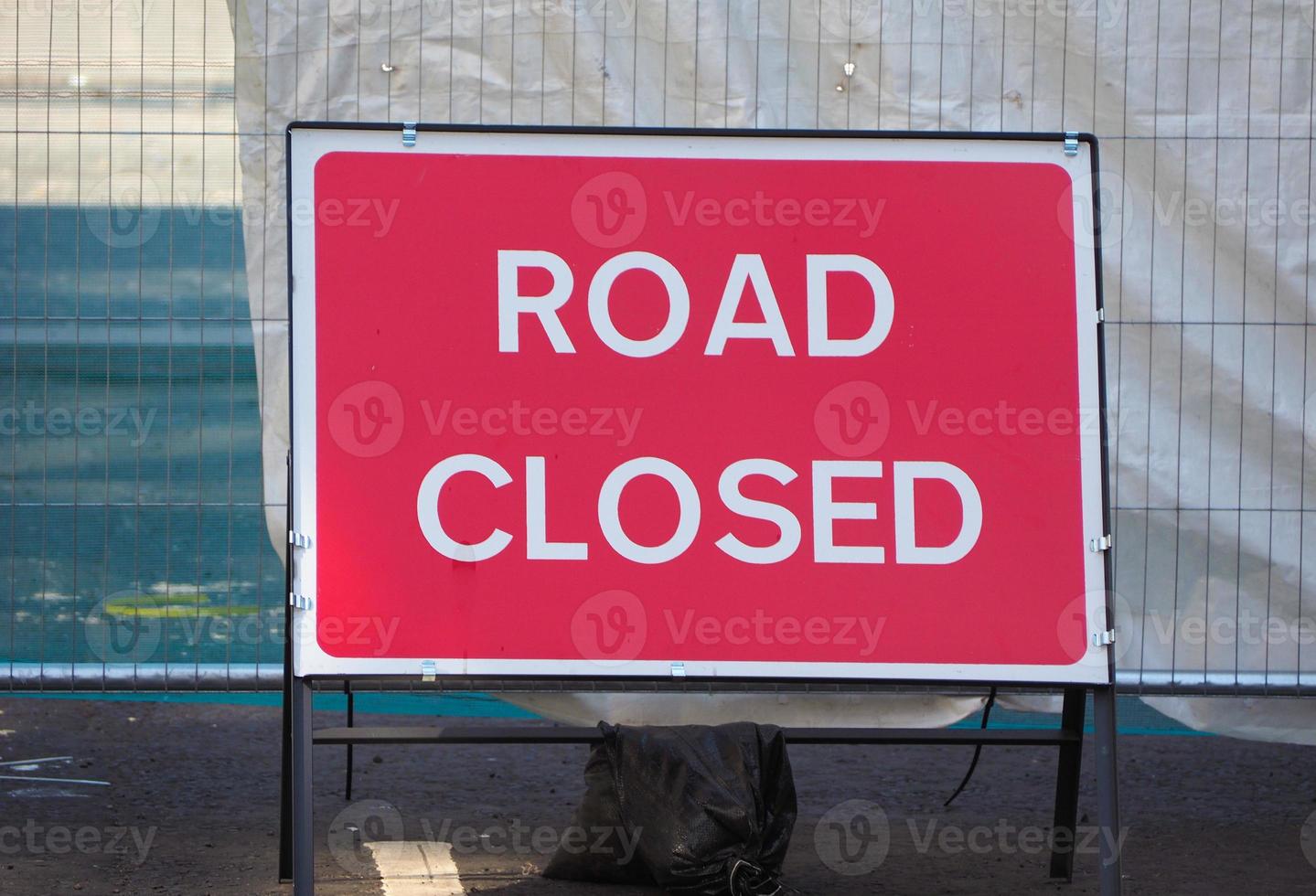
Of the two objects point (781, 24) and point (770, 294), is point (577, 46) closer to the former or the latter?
point (781, 24)

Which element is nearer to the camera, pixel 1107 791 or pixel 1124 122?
pixel 1107 791

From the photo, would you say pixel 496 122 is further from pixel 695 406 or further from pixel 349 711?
pixel 349 711

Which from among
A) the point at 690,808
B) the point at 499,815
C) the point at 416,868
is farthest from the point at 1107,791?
the point at 499,815

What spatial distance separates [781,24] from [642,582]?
2240 mm

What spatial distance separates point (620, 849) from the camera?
3895 millimetres

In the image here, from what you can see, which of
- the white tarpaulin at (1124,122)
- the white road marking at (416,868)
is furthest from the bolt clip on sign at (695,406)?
the white tarpaulin at (1124,122)

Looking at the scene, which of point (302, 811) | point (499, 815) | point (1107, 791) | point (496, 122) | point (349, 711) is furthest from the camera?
point (499, 815)

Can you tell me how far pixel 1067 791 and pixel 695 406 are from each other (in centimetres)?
155

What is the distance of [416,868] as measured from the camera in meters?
4.09

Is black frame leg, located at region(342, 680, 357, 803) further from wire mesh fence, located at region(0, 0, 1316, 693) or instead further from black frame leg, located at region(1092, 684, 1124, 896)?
black frame leg, located at region(1092, 684, 1124, 896)

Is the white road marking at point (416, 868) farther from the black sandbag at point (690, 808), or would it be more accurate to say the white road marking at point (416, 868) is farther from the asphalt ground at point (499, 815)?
the black sandbag at point (690, 808)

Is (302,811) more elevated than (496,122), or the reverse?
(496,122)

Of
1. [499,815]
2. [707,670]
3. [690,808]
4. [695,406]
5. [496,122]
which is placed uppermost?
[496,122]

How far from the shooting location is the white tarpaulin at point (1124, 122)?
454 centimetres
